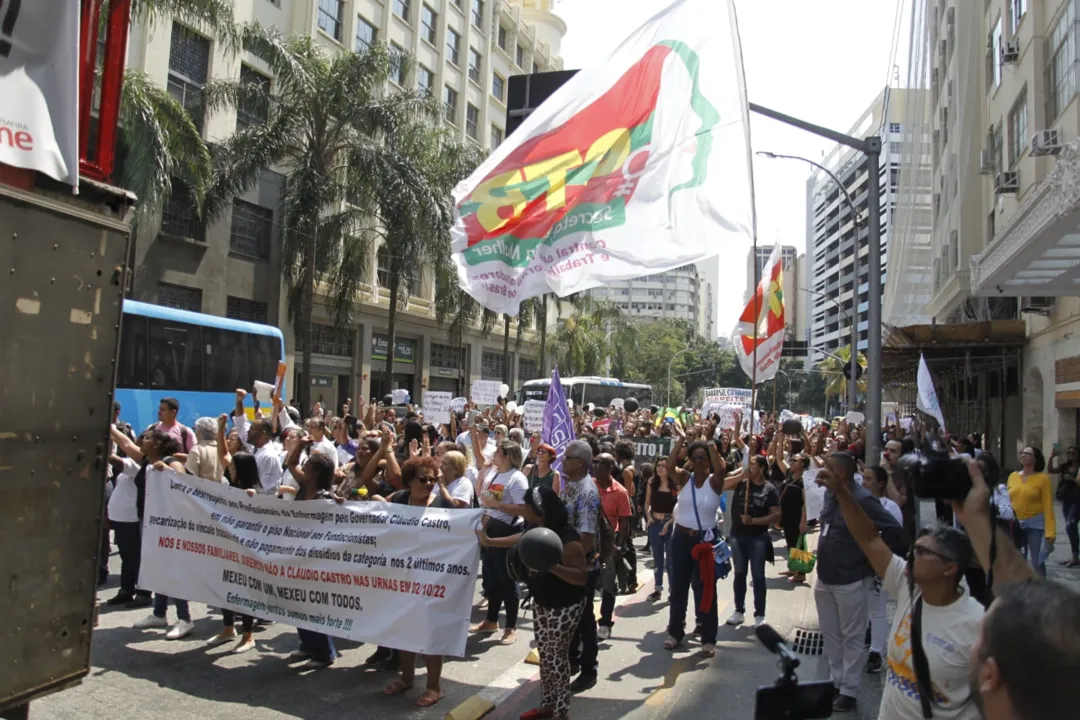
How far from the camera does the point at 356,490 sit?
7.77 meters

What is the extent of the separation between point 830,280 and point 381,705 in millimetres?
123111

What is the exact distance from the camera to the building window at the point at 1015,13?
63.4 ft

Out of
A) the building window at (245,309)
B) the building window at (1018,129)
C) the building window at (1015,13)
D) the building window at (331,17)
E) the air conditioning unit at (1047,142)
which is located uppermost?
the building window at (331,17)

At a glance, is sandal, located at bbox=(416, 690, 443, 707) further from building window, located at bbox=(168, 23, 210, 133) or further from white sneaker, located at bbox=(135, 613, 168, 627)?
building window, located at bbox=(168, 23, 210, 133)


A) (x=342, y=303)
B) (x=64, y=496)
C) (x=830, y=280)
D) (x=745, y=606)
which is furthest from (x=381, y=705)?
(x=830, y=280)

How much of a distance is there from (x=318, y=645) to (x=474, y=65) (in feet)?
144

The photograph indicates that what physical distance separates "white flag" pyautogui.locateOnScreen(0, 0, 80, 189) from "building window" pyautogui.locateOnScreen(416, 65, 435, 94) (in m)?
38.9

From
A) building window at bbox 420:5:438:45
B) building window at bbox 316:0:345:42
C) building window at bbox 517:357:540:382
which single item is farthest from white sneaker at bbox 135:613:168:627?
building window at bbox 517:357:540:382

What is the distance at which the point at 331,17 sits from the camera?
108 feet

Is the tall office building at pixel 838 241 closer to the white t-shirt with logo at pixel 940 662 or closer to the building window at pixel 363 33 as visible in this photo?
the building window at pixel 363 33

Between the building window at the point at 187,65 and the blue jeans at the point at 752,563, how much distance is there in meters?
23.2

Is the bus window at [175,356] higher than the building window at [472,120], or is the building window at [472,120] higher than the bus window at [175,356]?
the building window at [472,120]

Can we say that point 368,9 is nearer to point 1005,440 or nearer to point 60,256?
point 1005,440

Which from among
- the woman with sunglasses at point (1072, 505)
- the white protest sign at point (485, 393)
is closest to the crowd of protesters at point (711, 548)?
the woman with sunglasses at point (1072, 505)
